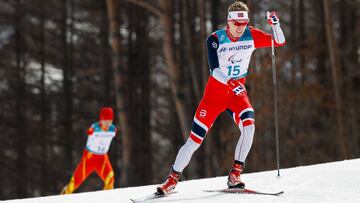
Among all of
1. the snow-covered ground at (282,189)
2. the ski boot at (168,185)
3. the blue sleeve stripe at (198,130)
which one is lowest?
the snow-covered ground at (282,189)

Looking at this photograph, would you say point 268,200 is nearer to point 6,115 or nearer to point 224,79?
point 224,79

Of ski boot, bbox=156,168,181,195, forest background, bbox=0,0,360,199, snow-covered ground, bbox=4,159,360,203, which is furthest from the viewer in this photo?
forest background, bbox=0,0,360,199

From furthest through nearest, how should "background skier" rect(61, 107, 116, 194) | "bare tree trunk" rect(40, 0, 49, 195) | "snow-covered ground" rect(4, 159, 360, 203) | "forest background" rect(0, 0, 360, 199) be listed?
"bare tree trunk" rect(40, 0, 49, 195)
"forest background" rect(0, 0, 360, 199)
"background skier" rect(61, 107, 116, 194)
"snow-covered ground" rect(4, 159, 360, 203)

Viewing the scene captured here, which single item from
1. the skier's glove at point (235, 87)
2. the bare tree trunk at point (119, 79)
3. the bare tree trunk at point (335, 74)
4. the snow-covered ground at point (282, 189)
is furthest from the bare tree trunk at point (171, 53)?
the skier's glove at point (235, 87)

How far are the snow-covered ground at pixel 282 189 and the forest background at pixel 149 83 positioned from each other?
28.8 feet

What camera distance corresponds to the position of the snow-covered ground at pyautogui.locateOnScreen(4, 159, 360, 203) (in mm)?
6765

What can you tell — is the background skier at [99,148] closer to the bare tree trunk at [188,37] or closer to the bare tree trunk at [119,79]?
the bare tree trunk at [188,37]

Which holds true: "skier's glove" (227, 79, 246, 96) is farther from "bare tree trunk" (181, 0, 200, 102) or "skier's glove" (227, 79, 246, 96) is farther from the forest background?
"bare tree trunk" (181, 0, 200, 102)

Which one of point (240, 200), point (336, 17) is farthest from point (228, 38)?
point (336, 17)

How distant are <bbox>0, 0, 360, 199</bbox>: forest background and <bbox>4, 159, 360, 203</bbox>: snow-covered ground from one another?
28.8ft

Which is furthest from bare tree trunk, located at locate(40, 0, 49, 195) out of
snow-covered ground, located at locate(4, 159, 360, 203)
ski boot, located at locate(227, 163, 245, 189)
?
ski boot, located at locate(227, 163, 245, 189)

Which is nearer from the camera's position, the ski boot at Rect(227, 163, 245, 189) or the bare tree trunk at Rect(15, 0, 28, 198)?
the ski boot at Rect(227, 163, 245, 189)

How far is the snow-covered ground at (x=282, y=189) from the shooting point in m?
6.77

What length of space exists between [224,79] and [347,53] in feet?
54.5
